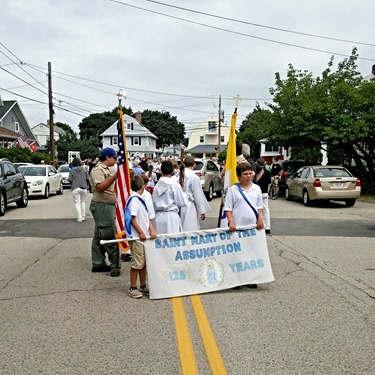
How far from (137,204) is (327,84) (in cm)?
1850

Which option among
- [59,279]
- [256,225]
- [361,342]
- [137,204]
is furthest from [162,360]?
[59,279]

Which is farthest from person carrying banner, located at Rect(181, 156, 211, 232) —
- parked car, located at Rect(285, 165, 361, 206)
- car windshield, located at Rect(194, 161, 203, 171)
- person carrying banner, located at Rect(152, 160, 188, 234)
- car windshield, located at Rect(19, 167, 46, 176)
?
car windshield, located at Rect(19, 167, 46, 176)

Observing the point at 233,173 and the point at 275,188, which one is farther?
the point at 275,188

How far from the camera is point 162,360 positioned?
414 centimetres

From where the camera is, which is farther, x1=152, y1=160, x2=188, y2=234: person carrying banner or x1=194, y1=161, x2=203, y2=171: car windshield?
x1=194, y1=161, x2=203, y2=171: car windshield

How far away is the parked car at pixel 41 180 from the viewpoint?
21719mm

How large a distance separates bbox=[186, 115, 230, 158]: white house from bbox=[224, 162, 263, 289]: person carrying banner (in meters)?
79.6

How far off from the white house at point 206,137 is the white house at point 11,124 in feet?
124

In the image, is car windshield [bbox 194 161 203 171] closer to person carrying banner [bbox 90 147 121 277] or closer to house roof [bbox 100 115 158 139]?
person carrying banner [bbox 90 147 121 277]

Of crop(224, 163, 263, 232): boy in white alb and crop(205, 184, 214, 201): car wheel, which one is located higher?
crop(224, 163, 263, 232): boy in white alb

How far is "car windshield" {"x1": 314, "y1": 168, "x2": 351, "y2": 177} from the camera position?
57.4ft

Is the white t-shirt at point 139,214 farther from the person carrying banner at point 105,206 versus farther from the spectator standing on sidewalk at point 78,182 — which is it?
the spectator standing on sidewalk at point 78,182

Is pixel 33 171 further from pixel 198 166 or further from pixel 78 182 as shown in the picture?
pixel 78 182

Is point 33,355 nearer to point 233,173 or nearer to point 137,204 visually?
point 137,204
